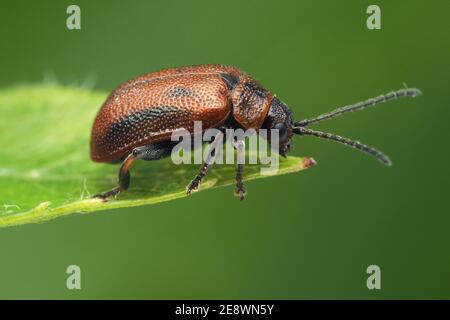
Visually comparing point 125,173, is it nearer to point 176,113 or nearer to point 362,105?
point 176,113

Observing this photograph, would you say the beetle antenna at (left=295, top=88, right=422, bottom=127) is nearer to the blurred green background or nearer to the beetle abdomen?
the beetle abdomen

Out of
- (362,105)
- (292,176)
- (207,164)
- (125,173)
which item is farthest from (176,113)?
(292,176)

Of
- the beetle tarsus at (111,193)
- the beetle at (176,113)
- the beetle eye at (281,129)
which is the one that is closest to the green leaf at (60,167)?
the beetle tarsus at (111,193)

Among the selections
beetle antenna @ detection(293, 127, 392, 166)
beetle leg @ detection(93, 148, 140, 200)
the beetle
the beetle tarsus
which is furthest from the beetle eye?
the beetle tarsus

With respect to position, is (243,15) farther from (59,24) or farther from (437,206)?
(437,206)

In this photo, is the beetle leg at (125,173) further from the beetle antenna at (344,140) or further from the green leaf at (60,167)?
the beetle antenna at (344,140)

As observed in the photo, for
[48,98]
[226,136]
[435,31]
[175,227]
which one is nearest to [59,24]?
[48,98]
